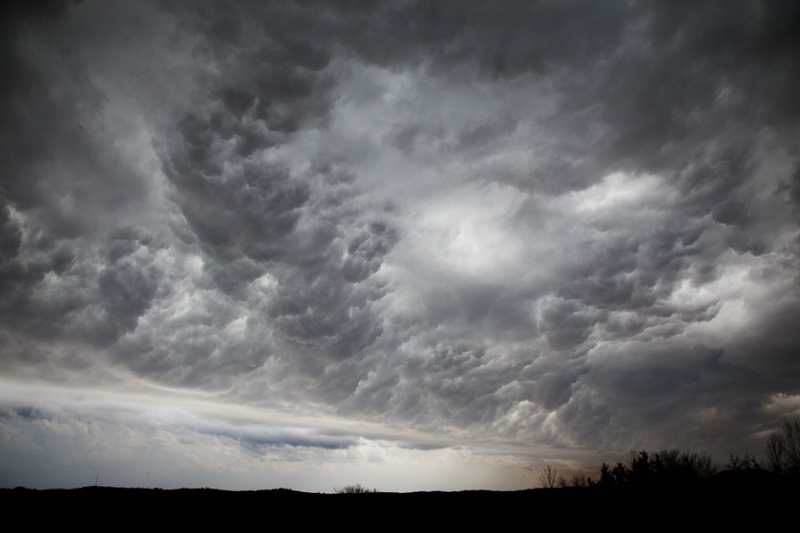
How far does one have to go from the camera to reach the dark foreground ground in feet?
59.2

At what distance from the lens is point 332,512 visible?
20.4 m

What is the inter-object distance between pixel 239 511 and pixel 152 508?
429 centimetres

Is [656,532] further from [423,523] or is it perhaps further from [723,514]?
[423,523]

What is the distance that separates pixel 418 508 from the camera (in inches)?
830

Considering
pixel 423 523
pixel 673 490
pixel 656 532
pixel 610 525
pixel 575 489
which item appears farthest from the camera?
pixel 575 489

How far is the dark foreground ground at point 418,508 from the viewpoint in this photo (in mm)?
18031

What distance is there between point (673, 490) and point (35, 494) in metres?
33.8

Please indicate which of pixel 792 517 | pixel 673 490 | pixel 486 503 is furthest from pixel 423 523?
pixel 792 517

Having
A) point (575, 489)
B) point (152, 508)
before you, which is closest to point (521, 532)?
point (575, 489)

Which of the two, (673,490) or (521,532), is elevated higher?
(673,490)

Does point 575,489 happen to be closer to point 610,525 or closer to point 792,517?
point 610,525

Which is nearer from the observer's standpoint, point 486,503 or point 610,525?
point 610,525

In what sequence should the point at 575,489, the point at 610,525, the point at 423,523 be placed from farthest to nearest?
1. the point at 575,489
2. the point at 423,523
3. the point at 610,525

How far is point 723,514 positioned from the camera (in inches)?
700
